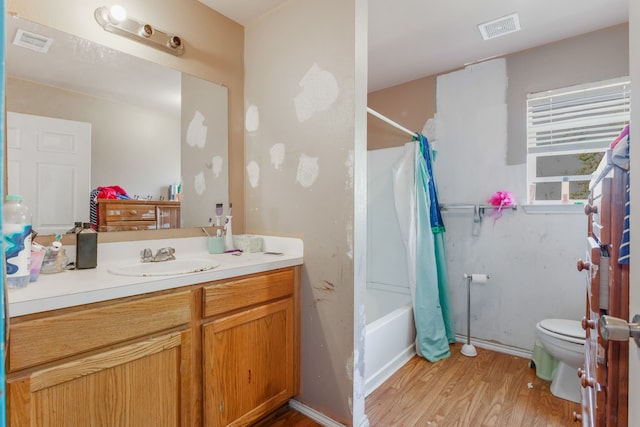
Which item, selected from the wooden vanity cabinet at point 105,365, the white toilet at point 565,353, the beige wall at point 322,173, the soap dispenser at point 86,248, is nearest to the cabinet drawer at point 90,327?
the wooden vanity cabinet at point 105,365

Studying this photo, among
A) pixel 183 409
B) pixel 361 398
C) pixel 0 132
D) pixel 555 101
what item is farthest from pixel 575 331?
pixel 0 132

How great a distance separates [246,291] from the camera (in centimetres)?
150

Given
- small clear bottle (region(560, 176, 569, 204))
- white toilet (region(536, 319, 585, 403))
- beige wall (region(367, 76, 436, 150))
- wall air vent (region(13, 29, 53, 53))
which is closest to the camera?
wall air vent (region(13, 29, 53, 53))

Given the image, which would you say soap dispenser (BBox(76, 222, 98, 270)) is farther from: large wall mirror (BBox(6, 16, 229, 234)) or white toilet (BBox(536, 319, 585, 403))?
white toilet (BBox(536, 319, 585, 403))

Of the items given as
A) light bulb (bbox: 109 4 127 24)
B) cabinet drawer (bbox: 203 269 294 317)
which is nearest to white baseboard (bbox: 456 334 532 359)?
cabinet drawer (bbox: 203 269 294 317)

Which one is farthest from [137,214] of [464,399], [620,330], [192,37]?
[464,399]

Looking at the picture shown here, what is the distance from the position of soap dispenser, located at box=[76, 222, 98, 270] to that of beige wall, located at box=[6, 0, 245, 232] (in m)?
0.80

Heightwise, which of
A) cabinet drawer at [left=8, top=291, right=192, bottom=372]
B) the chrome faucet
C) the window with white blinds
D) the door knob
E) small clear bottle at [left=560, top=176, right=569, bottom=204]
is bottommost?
cabinet drawer at [left=8, top=291, right=192, bottom=372]

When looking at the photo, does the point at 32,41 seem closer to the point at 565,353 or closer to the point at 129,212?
the point at 129,212

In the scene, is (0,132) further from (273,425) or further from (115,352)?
(273,425)

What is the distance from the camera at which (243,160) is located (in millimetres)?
2111

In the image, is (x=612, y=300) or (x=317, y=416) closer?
(x=612, y=300)

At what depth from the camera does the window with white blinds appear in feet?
7.25

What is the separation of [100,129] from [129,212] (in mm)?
423
